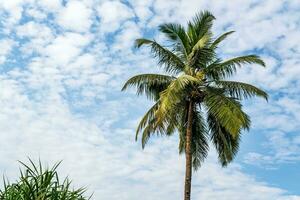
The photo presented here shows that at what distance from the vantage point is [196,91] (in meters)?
27.1

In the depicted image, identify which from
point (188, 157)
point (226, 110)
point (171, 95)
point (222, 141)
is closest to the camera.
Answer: point (171, 95)

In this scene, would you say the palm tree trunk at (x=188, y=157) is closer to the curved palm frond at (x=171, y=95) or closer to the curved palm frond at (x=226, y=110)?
the curved palm frond at (x=226, y=110)

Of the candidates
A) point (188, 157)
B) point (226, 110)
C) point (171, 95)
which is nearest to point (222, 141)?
point (188, 157)

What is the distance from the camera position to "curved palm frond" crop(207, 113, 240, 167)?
28.2 m

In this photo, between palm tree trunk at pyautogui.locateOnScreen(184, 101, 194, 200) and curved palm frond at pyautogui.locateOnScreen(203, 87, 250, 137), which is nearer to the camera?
curved palm frond at pyautogui.locateOnScreen(203, 87, 250, 137)

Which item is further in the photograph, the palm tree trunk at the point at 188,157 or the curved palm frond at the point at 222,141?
the curved palm frond at the point at 222,141

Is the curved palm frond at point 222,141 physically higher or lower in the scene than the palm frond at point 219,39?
lower

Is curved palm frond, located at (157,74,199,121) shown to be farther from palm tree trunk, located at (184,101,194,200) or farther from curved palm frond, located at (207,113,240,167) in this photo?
curved palm frond, located at (207,113,240,167)

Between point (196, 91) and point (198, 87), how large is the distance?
25 centimetres

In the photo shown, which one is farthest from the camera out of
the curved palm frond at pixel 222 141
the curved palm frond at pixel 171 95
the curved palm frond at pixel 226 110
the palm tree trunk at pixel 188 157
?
the curved palm frond at pixel 222 141

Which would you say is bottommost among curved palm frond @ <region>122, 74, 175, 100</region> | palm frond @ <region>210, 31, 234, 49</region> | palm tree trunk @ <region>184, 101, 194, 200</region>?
palm tree trunk @ <region>184, 101, 194, 200</region>

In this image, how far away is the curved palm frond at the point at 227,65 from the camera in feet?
89.7

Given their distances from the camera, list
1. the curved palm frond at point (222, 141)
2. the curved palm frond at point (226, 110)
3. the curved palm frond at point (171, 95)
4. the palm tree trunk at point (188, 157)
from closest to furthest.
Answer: the curved palm frond at point (171, 95) < the curved palm frond at point (226, 110) < the palm tree trunk at point (188, 157) < the curved palm frond at point (222, 141)

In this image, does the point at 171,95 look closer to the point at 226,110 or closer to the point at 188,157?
the point at 226,110
